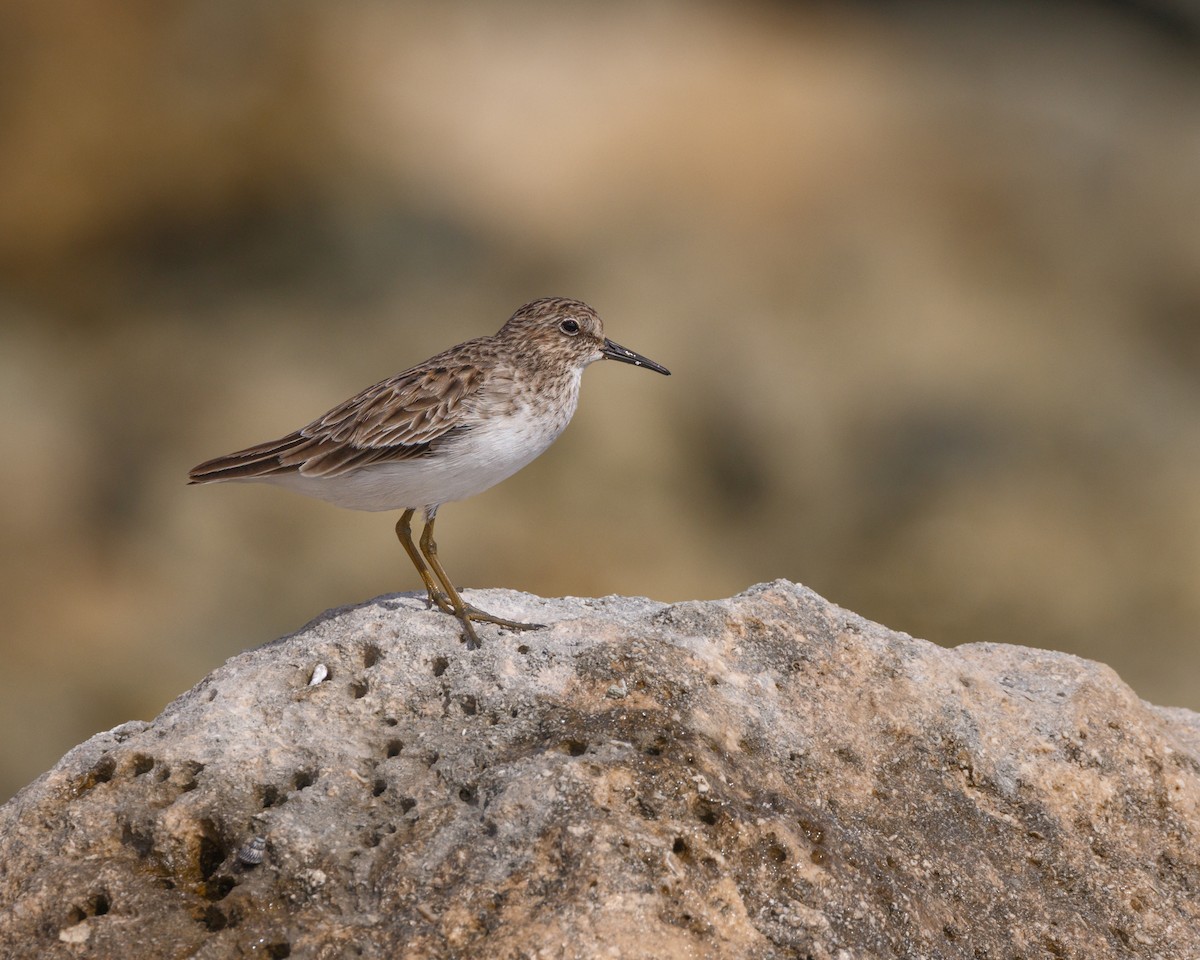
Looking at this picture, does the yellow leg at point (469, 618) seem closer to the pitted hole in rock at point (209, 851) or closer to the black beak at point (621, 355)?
the pitted hole in rock at point (209, 851)

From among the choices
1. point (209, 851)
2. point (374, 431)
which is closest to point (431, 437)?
point (374, 431)

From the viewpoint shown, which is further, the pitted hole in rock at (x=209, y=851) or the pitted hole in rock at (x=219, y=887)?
the pitted hole in rock at (x=209, y=851)

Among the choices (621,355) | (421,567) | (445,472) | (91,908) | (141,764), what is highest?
(621,355)

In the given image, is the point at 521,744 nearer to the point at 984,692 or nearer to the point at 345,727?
the point at 345,727

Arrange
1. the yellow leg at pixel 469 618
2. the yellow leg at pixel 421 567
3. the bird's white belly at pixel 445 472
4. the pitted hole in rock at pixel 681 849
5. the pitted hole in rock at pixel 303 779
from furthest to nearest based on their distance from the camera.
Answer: the bird's white belly at pixel 445 472 < the yellow leg at pixel 421 567 < the yellow leg at pixel 469 618 < the pitted hole in rock at pixel 303 779 < the pitted hole in rock at pixel 681 849

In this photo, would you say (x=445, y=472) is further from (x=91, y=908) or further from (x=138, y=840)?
(x=91, y=908)

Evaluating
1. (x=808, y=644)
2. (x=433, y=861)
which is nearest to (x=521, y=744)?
(x=433, y=861)

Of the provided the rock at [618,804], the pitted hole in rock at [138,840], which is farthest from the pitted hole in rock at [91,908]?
the pitted hole in rock at [138,840]
